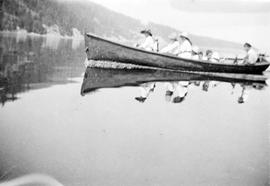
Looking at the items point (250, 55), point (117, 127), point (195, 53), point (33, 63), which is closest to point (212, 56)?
point (195, 53)

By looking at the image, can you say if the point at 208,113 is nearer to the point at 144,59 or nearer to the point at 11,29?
the point at 144,59

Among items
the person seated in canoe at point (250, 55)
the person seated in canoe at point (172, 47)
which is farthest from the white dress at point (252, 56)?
the person seated in canoe at point (172, 47)

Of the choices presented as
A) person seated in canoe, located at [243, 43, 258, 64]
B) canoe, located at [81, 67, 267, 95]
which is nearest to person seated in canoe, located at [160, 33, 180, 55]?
canoe, located at [81, 67, 267, 95]

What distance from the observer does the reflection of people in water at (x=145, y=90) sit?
6.59 feet

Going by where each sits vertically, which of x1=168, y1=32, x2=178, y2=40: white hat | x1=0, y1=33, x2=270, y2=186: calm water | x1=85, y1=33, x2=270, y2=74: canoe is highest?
x1=168, y1=32, x2=178, y2=40: white hat

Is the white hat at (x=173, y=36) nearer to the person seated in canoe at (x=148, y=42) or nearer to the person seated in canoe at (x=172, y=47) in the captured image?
the person seated in canoe at (x=172, y=47)

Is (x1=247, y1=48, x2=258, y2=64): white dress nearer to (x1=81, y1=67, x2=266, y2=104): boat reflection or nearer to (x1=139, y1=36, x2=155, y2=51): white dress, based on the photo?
(x1=81, y1=67, x2=266, y2=104): boat reflection

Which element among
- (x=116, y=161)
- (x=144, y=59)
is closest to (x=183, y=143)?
(x=116, y=161)

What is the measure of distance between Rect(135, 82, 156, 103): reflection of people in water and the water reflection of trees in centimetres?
36

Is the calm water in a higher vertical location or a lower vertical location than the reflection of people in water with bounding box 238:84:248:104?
lower

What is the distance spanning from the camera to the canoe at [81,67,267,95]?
2.01 meters

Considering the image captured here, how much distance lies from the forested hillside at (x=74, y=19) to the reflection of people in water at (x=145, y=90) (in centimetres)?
28

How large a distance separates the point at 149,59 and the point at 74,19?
49 centimetres

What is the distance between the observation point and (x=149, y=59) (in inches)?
78.4
